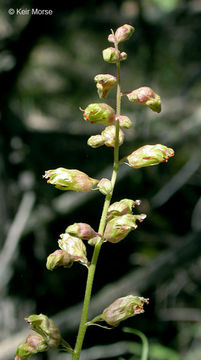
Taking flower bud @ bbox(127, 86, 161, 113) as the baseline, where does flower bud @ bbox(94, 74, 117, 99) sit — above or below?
above

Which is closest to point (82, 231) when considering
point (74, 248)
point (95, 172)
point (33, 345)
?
point (74, 248)

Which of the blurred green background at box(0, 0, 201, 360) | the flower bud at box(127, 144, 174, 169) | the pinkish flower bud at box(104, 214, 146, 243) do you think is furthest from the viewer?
the blurred green background at box(0, 0, 201, 360)

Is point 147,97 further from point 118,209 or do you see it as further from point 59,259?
point 59,259

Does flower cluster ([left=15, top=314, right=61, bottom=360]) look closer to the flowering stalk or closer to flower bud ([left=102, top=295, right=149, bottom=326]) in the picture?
the flowering stalk

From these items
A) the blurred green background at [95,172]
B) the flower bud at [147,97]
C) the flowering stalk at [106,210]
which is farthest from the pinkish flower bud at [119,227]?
the blurred green background at [95,172]

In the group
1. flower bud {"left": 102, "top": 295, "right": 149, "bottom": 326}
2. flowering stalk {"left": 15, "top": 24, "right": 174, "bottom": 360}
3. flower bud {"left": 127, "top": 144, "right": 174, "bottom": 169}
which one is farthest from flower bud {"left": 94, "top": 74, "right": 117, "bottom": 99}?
flower bud {"left": 102, "top": 295, "right": 149, "bottom": 326}

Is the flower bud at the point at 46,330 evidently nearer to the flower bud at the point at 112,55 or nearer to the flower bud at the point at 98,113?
the flower bud at the point at 98,113

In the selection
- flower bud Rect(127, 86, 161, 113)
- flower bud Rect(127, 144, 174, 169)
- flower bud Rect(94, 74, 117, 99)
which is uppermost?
flower bud Rect(94, 74, 117, 99)
